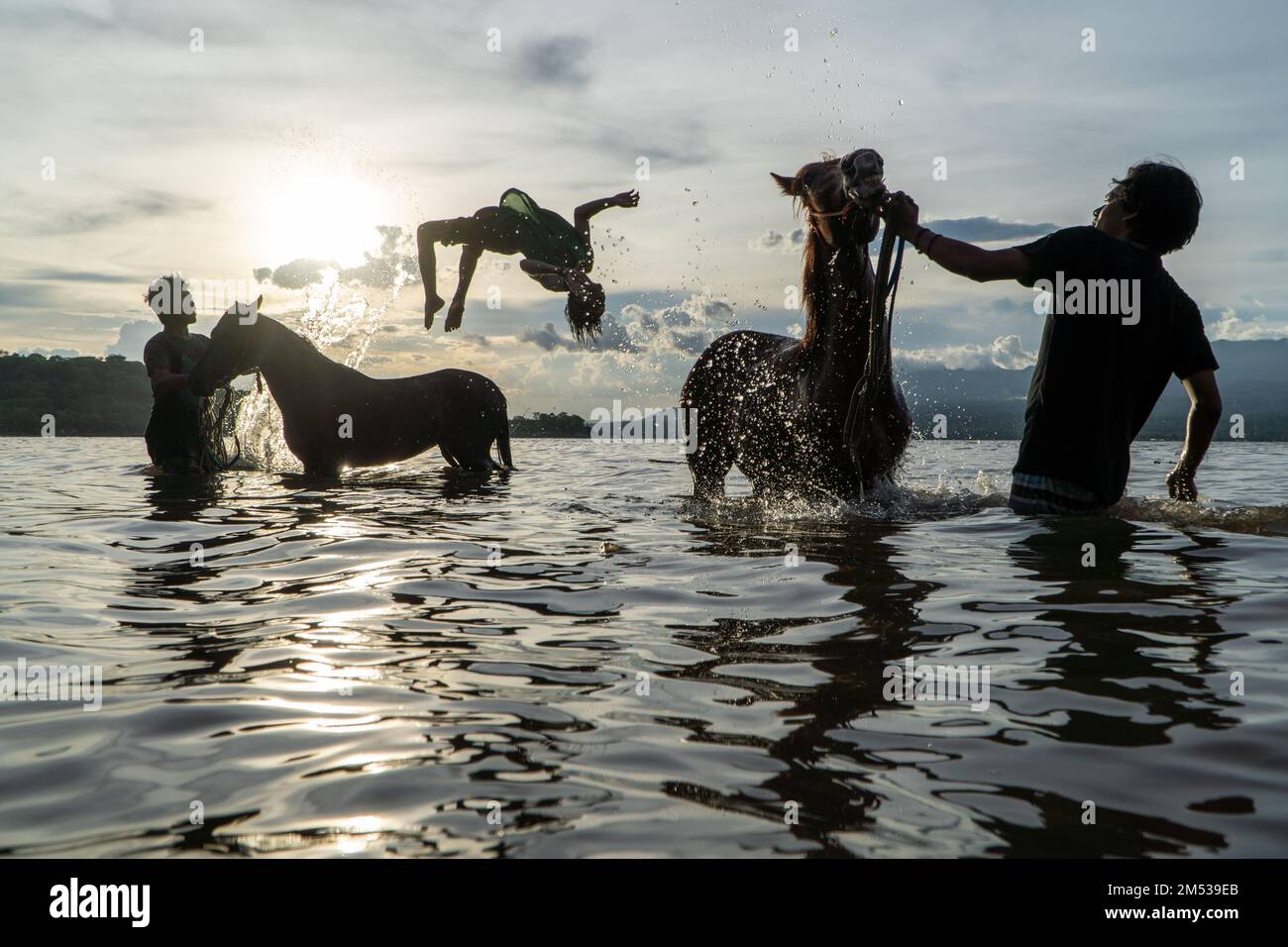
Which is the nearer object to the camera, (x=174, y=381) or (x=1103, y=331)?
(x=1103, y=331)

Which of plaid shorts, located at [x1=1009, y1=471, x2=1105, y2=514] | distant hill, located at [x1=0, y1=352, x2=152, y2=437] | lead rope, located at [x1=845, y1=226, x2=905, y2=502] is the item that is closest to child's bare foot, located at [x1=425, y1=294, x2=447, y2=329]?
lead rope, located at [x1=845, y1=226, x2=905, y2=502]

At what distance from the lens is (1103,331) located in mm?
5273

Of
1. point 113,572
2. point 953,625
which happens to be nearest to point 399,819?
point 953,625

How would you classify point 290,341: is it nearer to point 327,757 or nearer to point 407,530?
point 407,530

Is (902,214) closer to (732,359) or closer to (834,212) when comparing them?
Answer: (834,212)

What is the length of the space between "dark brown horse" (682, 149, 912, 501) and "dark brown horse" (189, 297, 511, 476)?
5177mm

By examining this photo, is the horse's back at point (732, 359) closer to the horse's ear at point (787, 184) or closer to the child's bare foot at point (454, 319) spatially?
the horse's ear at point (787, 184)

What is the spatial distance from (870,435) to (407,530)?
3.22 meters

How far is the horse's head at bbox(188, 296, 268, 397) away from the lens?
11.0 metres

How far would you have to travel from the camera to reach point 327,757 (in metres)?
2.48

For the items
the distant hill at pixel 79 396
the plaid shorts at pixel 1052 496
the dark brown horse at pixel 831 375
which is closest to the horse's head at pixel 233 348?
the dark brown horse at pixel 831 375

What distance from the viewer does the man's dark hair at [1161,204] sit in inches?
201

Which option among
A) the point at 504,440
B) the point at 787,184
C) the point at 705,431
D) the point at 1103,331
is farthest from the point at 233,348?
the point at 1103,331

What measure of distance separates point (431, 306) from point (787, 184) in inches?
110
